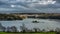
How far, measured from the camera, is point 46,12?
121 cm

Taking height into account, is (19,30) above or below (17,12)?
below

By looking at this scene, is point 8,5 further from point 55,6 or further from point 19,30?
point 55,6

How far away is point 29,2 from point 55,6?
0.76 ft

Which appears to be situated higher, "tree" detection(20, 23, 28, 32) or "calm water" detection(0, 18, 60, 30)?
"calm water" detection(0, 18, 60, 30)

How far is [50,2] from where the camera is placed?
1220mm

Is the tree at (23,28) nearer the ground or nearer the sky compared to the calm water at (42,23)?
nearer the ground

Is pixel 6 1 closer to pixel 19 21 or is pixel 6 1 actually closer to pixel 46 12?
pixel 19 21

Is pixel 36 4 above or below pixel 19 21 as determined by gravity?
above

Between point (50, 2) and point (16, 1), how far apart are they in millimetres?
302

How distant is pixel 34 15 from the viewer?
3.97 feet

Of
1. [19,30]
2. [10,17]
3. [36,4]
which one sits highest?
A: [36,4]

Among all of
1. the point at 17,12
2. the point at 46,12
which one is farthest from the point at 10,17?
the point at 46,12

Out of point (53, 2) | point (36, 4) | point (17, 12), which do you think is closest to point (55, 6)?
point (53, 2)

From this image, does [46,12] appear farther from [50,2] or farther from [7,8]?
[7,8]
